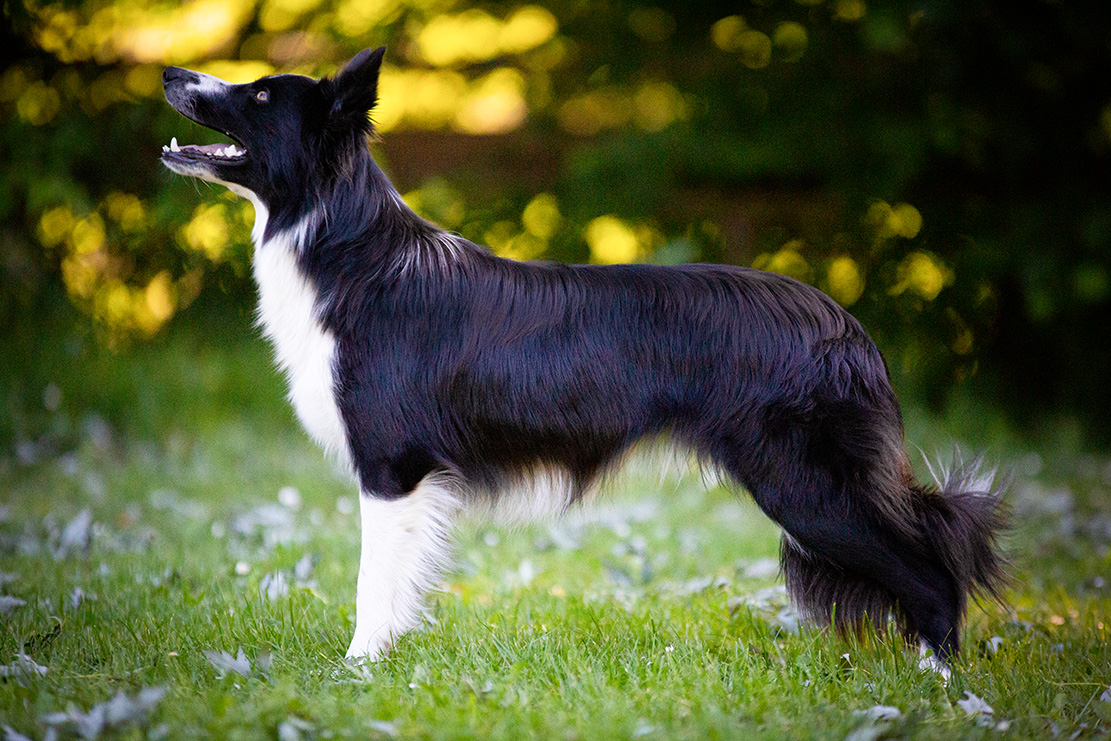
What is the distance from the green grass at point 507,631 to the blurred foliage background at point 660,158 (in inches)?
95.9

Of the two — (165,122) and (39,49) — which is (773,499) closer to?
(165,122)

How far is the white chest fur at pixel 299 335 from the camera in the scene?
10.2 feet

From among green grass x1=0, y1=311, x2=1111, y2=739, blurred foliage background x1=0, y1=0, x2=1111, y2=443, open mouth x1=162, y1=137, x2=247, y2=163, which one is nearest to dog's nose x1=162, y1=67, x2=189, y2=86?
open mouth x1=162, y1=137, x2=247, y2=163

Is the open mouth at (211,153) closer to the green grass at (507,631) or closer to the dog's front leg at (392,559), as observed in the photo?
the dog's front leg at (392,559)

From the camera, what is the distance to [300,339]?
10.5 ft

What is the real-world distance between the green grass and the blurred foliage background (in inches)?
95.9

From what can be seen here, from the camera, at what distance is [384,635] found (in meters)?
3.09

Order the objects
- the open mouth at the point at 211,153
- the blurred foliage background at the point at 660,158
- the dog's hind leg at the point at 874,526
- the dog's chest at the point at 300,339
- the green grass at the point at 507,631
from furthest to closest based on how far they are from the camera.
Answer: the blurred foliage background at the point at 660,158
the open mouth at the point at 211,153
the dog's chest at the point at 300,339
the dog's hind leg at the point at 874,526
the green grass at the point at 507,631

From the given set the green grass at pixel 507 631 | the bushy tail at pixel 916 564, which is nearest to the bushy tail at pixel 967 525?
the bushy tail at pixel 916 564

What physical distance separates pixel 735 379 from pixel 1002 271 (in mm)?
6203

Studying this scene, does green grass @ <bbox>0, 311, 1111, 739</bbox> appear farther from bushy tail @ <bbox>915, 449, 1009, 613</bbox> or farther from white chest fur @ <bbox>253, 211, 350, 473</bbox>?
white chest fur @ <bbox>253, 211, 350, 473</bbox>

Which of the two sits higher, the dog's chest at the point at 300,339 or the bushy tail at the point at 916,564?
the dog's chest at the point at 300,339

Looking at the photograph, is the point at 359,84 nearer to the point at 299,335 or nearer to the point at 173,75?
the point at 173,75

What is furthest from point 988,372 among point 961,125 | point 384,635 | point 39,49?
point 39,49
